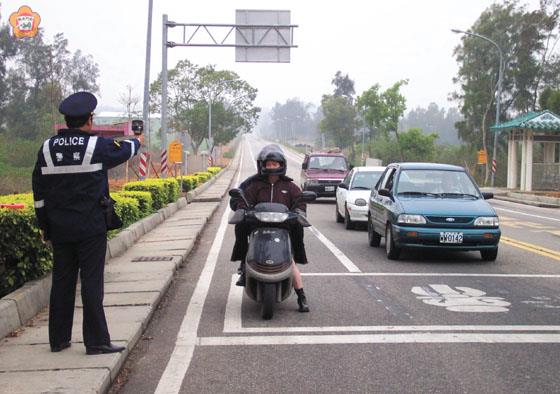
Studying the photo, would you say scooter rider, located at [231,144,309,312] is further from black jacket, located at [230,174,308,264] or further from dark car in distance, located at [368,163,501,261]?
dark car in distance, located at [368,163,501,261]

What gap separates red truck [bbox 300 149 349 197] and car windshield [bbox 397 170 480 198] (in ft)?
47.3

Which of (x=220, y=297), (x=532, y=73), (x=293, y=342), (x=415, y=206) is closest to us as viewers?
(x=293, y=342)

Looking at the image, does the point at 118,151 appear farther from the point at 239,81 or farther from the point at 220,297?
the point at 239,81

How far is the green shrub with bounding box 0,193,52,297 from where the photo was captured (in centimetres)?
682

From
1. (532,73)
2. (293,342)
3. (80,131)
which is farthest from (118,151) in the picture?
(532,73)

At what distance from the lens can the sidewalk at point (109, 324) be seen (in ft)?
16.1

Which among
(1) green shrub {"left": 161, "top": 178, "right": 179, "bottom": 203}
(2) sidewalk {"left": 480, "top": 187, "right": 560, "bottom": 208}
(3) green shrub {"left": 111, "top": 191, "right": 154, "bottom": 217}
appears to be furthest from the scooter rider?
(2) sidewalk {"left": 480, "top": 187, "right": 560, "bottom": 208}

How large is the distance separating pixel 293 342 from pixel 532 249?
8.12 metres

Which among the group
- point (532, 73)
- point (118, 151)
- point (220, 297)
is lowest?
point (220, 297)

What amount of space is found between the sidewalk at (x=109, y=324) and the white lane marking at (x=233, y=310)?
0.80 meters

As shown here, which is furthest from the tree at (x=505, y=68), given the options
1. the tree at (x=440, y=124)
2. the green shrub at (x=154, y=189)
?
the tree at (x=440, y=124)

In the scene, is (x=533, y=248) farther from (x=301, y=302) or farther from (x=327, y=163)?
(x=327, y=163)

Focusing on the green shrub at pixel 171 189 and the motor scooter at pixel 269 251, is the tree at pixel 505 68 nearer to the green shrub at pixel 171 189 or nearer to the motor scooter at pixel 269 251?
the green shrub at pixel 171 189

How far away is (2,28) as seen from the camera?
198ft
